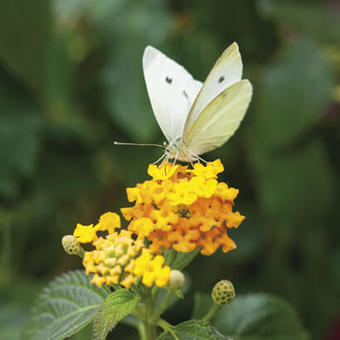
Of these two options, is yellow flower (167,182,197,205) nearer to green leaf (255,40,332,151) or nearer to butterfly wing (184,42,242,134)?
butterfly wing (184,42,242,134)

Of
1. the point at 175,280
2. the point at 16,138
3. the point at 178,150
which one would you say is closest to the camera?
the point at 175,280

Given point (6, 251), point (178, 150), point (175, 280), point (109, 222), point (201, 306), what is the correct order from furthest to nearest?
point (6, 251)
point (178, 150)
point (201, 306)
point (109, 222)
point (175, 280)

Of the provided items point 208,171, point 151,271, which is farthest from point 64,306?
point 208,171

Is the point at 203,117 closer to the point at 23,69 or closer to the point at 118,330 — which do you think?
the point at 118,330

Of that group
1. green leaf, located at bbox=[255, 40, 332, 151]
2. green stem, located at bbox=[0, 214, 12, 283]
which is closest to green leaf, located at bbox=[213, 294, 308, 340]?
green leaf, located at bbox=[255, 40, 332, 151]

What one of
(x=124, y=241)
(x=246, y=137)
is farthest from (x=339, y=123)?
(x=124, y=241)

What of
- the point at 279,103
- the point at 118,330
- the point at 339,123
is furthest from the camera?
the point at 339,123

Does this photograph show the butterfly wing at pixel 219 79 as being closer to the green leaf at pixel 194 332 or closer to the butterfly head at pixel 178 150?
the butterfly head at pixel 178 150

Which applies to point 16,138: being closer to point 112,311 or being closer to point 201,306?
point 201,306
